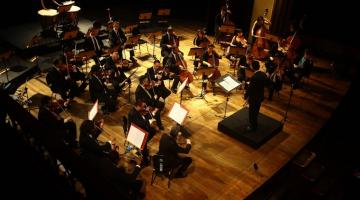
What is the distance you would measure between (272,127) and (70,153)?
22.9ft

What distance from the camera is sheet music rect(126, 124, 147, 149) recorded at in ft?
20.7

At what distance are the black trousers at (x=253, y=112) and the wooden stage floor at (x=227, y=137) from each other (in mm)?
550

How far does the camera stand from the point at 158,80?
948 cm

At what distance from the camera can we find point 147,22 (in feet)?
47.6

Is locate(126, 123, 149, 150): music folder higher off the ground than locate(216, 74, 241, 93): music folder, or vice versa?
locate(216, 74, 241, 93): music folder

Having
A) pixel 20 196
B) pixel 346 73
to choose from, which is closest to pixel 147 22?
pixel 346 73

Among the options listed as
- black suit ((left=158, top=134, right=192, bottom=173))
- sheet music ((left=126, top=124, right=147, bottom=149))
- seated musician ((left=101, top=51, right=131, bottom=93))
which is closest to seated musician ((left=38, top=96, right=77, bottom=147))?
sheet music ((left=126, top=124, right=147, bottom=149))

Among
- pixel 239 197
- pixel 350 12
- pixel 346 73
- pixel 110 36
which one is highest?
pixel 350 12

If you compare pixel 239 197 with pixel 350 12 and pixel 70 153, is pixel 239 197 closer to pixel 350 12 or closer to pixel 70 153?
pixel 70 153

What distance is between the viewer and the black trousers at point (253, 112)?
7.99 meters

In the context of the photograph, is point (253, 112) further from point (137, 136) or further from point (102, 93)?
point (102, 93)

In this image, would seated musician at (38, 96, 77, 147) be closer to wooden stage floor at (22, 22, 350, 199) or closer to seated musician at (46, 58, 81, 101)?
wooden stage floor at (22, 22, 350, 199)

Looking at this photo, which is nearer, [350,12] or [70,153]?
[70,153]

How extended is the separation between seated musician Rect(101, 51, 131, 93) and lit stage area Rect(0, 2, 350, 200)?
1.43 feet
